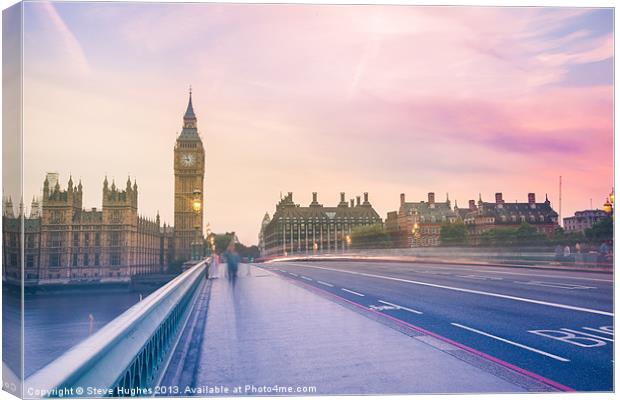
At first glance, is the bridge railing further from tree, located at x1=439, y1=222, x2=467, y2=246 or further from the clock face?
tree, located at x1=439, y1=222, x2=467, y2=246

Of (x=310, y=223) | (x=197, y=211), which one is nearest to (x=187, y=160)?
(x=310, y=223)

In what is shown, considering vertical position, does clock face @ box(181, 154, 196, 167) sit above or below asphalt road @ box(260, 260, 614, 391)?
above

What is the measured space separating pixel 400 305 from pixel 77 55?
378 inches

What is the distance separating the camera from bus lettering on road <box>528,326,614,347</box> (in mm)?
8413

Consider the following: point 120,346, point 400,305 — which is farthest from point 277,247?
point 120,346

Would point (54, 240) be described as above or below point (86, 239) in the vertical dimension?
above

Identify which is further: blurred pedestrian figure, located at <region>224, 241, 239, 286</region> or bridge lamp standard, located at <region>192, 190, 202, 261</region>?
bridge lamp standard, located at <region>192, 190, 202, 261</region>

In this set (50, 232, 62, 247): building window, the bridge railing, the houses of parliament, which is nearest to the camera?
the bridge railing

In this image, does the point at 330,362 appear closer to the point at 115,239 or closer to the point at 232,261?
the point at 232,261

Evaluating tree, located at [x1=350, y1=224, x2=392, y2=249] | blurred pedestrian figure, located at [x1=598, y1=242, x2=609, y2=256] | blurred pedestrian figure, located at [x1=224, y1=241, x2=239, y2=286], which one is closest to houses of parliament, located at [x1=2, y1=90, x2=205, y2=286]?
blurred pedestrian figure, located at [x1=224, y1=241, x2=239, y2=286]

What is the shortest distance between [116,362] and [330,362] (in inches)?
128

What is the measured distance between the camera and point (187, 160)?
15.1 meters

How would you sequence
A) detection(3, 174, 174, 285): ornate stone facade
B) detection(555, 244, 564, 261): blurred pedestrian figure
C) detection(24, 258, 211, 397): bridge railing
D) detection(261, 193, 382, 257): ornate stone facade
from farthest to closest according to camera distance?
detection(555, 244, 564, 261): blurred pedestrian figure
detection(261, 193, 382, 257): ornate stone facade
detection(3, 174, 174, 285): ornate stone facade
detection(24, 258, 211, 397): bridge railing

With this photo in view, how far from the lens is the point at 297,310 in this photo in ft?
41.3
